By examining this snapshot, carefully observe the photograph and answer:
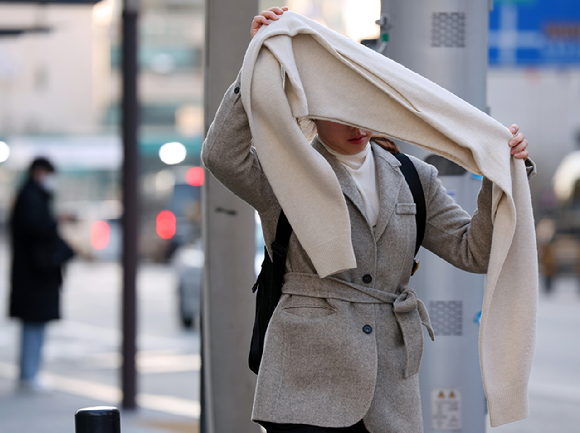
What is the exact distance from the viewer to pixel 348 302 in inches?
98.9

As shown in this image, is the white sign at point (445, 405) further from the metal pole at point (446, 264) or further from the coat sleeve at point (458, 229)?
the coat sleeve at point (458, 229)

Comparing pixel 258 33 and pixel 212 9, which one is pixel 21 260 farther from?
pixel 258 33

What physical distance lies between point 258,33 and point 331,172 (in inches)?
18.7

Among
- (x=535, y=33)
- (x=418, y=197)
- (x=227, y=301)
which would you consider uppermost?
(x=535, y=33)

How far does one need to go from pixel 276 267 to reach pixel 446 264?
1424mm

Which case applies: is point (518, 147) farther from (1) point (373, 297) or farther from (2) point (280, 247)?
(2) point (280, 247)

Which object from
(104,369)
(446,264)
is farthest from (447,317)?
(104,369)

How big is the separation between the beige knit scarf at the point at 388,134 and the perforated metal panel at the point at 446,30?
4.11 ft

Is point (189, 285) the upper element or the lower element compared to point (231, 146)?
lower

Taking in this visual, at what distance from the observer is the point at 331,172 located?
2434 millimetres

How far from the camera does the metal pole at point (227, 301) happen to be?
4445 millimetres

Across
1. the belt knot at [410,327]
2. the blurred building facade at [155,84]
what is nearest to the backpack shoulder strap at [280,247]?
the belt knot at [410,327]


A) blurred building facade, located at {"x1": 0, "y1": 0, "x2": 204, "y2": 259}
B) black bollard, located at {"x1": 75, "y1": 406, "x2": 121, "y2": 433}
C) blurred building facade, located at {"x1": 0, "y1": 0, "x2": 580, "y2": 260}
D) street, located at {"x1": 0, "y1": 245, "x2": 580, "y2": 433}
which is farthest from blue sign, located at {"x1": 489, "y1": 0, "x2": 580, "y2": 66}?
blurred building facade, located at {"x1": 0, "y1": 0, "x2": 204, "y2": 259}

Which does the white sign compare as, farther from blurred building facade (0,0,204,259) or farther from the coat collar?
blurred building facade (0,0,204,259)
